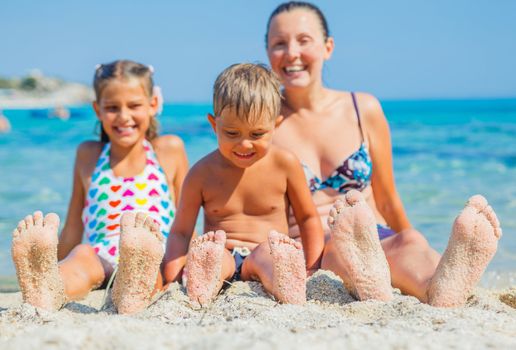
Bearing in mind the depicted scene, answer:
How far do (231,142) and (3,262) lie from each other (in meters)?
2.60

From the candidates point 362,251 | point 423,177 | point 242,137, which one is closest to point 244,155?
point 242,137

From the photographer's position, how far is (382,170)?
3.70 meters

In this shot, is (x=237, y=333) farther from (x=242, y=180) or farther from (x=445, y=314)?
(x=242, y=180)

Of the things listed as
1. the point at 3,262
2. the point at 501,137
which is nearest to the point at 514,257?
the point at 3,262

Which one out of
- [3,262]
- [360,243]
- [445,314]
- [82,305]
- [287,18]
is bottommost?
[3,262]

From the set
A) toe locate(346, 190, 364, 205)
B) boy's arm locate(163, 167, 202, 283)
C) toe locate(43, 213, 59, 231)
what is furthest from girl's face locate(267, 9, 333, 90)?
toe locate(43, 213, 59, 231)

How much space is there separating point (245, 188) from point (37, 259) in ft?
3.48

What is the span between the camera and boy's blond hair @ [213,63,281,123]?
9.29 ft

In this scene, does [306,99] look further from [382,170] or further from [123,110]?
[123,110]

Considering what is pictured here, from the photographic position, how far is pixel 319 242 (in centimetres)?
312

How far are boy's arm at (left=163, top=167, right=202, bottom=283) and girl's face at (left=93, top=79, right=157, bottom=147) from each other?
2.50ft

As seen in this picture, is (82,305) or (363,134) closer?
(82,305)

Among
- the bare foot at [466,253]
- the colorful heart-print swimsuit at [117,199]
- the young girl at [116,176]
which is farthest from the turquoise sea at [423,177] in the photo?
the bare foot at [466,253]

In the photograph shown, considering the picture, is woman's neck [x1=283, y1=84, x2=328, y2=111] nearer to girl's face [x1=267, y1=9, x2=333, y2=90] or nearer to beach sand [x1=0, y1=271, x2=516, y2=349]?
girl's face [x1=267, y1=9, x2=333, y2=90]
